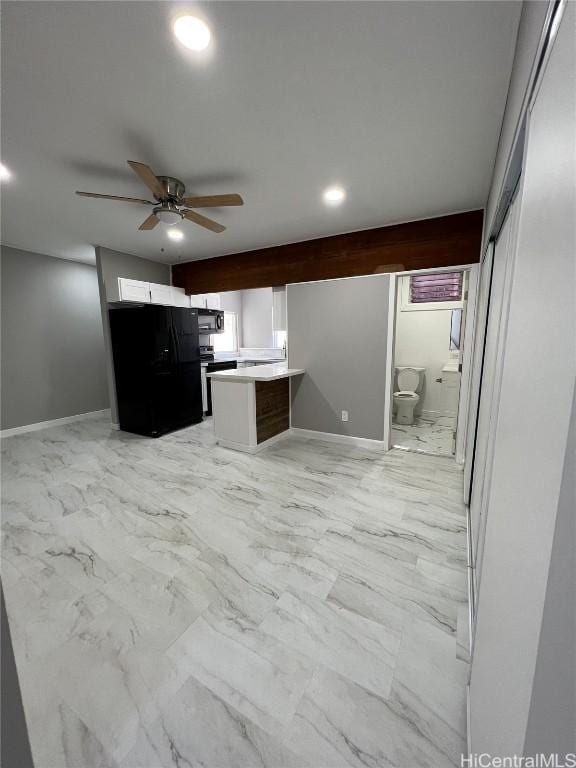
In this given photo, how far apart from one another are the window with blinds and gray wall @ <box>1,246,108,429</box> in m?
5.25

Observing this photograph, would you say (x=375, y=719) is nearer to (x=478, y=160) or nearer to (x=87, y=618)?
(x=87, y=618)

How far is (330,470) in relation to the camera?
2996mm

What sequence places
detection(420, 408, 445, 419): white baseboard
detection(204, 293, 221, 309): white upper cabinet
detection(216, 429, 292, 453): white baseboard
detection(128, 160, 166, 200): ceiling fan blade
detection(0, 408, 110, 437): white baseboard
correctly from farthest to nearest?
detection(204, 293, 221, 309): white upper cabinet < detection(420, 408, 445, 419): white baseboard < detection(0, 408, 110, 437): white baseboard < detection(216, 429, 292, 453): white baseboard < detection(128, 160, 166, 200): ceiling fan blade

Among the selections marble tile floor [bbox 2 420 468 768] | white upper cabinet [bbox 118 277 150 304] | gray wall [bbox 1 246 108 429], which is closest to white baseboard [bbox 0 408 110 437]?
gray wall [bbox 1 246 108 429]

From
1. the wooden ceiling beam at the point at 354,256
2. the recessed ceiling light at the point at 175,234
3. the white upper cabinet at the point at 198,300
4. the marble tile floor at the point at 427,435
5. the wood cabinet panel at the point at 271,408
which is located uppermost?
the recessed ceiling light at the point at 175,234

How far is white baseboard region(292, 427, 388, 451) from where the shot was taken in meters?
3.52

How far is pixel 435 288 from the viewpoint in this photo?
430 centimetres

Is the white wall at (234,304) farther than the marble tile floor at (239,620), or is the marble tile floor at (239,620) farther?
the white wall at (234,304)

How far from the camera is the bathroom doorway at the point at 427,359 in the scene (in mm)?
4199

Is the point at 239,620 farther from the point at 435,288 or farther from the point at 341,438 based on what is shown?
the point at 435,288

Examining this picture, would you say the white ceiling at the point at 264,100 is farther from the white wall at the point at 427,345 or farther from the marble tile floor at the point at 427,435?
the marble tile floor at the point at 427,435

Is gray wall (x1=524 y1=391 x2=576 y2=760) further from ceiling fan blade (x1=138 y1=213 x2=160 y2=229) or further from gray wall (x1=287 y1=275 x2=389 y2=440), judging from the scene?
gray wall (x1=287 y1=275 x2=389 y2=440)

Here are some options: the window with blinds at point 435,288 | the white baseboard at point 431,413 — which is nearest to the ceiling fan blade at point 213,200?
the window with blinds at point 435,288

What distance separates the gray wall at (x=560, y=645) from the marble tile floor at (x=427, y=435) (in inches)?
129
